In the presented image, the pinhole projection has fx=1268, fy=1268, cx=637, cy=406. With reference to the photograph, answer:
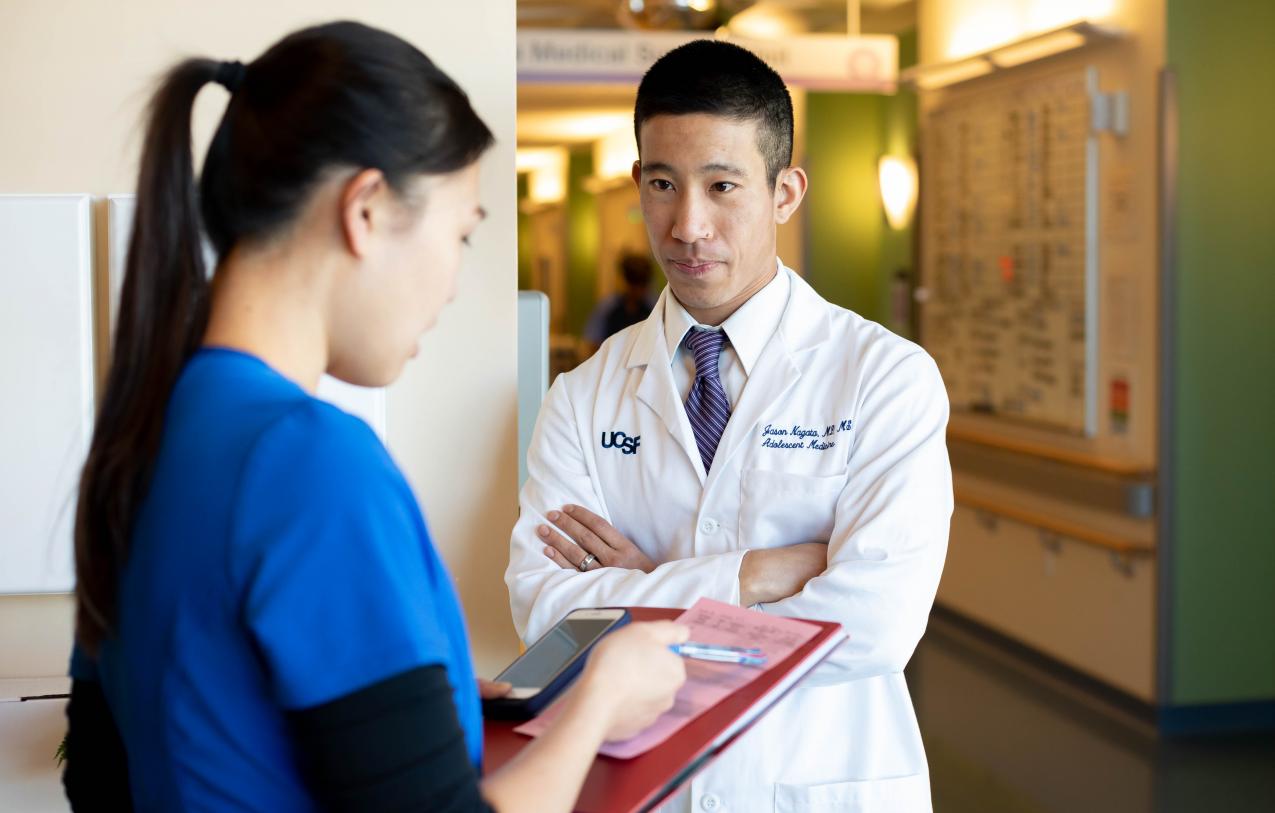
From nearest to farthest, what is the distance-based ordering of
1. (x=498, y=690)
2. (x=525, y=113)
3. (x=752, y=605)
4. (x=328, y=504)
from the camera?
(x=328, y=504) → (x=498, y=690) → (x=752, y=605) → (x=525, y=113)

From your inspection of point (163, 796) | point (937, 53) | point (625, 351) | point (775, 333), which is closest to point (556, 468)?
point (625, 351)

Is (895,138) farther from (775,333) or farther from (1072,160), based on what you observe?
(775,333)

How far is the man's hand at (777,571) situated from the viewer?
180cm

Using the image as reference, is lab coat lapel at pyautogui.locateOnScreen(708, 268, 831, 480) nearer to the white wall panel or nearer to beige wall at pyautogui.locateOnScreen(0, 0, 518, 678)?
beige wall at pyautogui.locateOnScreen(0, 0, 518, 678)

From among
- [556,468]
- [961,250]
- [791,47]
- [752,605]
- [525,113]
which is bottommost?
[752,605]

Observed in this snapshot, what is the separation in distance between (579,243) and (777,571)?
1542 centimetres

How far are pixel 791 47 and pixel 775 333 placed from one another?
3543mm

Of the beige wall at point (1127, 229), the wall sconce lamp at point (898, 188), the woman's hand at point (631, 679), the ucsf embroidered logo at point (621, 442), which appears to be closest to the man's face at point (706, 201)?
the ucsf embroidered logo at point (621, 442)

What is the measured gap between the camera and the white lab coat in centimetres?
178

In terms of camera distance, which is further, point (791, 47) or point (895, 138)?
point (895, 138)

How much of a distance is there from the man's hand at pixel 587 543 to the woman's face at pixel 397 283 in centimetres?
99

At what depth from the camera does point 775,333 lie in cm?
201

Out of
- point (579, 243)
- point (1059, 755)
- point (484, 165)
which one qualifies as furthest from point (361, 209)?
point (579, 243)

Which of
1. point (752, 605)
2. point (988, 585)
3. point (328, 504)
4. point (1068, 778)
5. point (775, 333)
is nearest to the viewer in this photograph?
point (328, 504)
